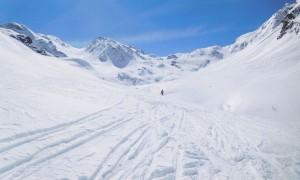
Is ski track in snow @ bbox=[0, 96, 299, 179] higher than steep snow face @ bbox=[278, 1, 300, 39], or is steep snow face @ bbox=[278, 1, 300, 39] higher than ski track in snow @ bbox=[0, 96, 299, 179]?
steep snow face @ bbox=[278, 1, 300, 39]

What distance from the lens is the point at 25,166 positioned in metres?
5.59

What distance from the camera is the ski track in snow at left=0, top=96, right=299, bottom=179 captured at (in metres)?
5.86

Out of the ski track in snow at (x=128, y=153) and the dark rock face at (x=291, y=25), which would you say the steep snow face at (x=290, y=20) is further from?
the ski track in snow at (x=128, y=153)

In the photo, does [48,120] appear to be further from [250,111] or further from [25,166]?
[250,111]

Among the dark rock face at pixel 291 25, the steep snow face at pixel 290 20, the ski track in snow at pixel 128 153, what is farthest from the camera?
the steep snow face at pixel 290 20

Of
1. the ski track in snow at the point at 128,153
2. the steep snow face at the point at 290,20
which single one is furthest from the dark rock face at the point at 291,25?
the ski track in snow at the point at 128,153

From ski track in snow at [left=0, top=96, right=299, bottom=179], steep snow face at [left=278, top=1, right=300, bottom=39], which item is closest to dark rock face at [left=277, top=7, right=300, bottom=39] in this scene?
steep snow face at [left=278, top=1, right=300, bottom=39]

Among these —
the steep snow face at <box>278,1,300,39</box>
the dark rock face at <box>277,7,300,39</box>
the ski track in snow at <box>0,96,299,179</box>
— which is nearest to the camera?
the ski track in snow at <box>0,96,299,179</box>

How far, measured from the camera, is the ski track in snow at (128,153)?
19.2 feet

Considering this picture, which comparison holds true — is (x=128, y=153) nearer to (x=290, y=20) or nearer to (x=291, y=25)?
(x=291, y=25)

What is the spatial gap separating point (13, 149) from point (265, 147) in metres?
8.43

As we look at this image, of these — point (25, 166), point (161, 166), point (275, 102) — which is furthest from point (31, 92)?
point (275, 102)

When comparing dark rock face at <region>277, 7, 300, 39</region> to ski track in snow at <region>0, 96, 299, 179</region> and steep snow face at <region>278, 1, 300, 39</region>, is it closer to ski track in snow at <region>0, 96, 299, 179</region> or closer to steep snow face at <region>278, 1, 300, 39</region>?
steep snow face at <region>278, 1, 300, 39</region>

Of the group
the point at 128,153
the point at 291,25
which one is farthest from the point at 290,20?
the point at 128,153
